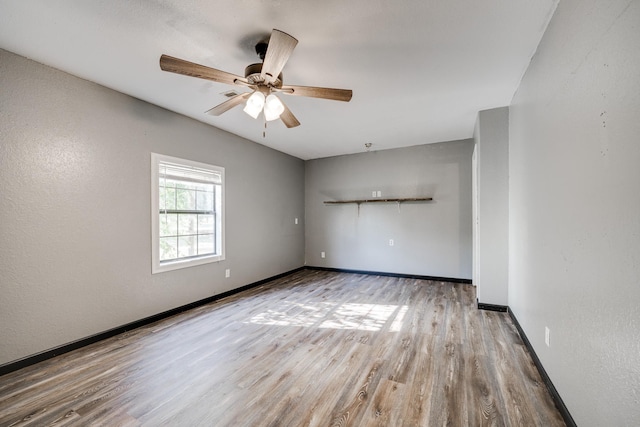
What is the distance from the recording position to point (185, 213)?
3.64m

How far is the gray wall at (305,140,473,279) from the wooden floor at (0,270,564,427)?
71.4 inches

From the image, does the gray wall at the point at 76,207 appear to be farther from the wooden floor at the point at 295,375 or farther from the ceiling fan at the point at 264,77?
the ceiling fan at the point at 264,77

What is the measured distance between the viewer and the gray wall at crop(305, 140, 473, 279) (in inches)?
191

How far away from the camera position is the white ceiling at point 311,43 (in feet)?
5.64

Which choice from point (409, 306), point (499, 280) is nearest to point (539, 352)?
point (499, 280)

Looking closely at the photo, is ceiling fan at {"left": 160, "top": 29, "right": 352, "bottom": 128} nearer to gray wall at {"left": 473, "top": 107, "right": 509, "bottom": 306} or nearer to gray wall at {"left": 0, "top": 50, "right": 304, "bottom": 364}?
gray wall at {"left": 0, "top": 50, "right": 304, "bottom": 364}

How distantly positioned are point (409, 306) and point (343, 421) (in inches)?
90.6

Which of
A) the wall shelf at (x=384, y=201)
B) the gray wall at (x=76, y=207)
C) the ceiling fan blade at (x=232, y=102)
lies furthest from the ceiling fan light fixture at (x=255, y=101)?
the wall shelf at (x=384, y=201)

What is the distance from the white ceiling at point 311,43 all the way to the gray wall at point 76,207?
0.95 feet

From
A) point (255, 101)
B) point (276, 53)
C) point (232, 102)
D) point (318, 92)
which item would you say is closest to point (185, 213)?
point (232, 102)

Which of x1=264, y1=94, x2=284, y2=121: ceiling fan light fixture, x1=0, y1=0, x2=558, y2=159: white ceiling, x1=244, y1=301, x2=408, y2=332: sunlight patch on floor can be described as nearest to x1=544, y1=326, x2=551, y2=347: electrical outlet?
x1=244, y1=301, x2=408, y2=332: sunlight patch on floor

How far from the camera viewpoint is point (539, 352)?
2105 mm

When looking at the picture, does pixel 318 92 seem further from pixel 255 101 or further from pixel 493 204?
pixel 493 204

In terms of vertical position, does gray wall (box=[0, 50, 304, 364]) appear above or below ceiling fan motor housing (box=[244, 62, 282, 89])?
below
